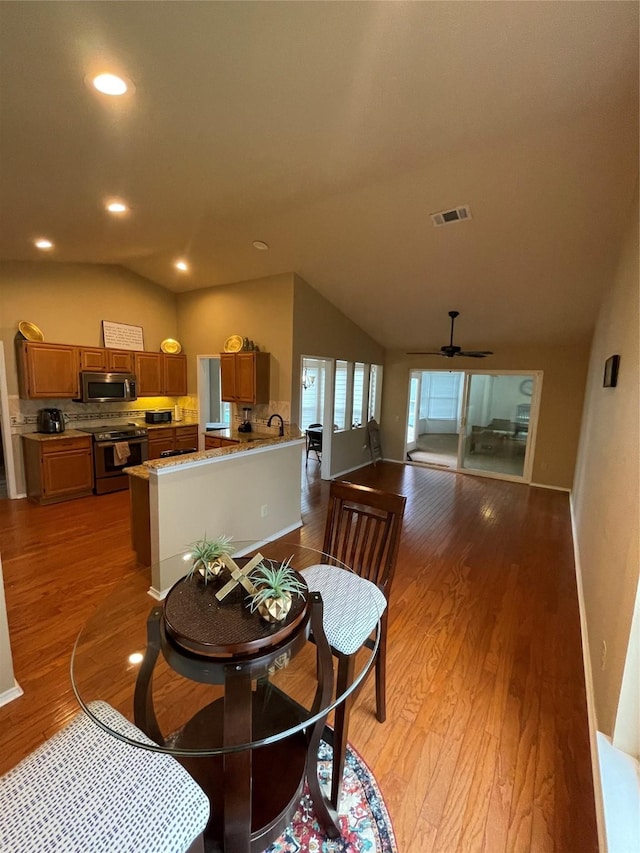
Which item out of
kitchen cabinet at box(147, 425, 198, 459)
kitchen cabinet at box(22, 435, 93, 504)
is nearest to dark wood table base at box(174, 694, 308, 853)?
kitchen cabinet at box(22, 435, 93, 504)

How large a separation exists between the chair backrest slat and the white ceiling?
Answer: 209 centimetres

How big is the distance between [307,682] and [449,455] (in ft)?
23.9

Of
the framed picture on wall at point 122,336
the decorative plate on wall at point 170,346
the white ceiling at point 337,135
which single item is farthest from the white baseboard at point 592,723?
the framed picture on wall at point 122,336

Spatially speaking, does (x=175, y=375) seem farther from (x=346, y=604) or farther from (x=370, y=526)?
(x=346, y=604)

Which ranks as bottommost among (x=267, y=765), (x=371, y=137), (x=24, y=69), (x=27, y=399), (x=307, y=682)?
(x=267, y=765)

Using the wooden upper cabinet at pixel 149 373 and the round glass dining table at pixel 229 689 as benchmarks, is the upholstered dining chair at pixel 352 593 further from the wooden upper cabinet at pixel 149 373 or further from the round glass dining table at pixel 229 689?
the wooden upper cabinet at pixel 149 373

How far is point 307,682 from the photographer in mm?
1298

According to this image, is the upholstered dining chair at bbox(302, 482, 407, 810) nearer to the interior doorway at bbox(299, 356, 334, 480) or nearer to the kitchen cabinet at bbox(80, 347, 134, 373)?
the interior doorway at bbox(299, 356, 334, 480)

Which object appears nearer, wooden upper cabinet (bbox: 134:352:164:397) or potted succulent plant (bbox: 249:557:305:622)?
potted succulent plant (bbox: 249:557:305:622)

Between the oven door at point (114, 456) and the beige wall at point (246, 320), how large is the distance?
1.51 metres

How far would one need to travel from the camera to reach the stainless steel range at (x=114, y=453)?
4.98 m

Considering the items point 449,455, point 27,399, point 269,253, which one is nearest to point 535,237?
point 269,253

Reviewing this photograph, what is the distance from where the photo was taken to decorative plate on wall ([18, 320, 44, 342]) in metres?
4.58

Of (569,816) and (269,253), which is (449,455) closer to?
(269,253)
